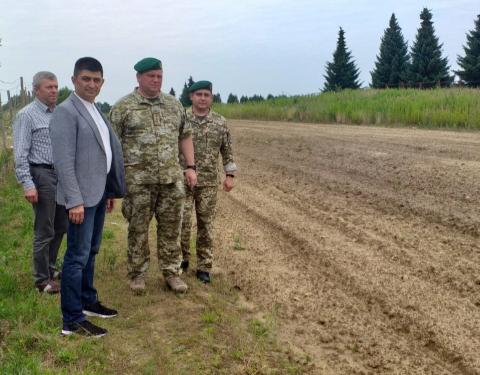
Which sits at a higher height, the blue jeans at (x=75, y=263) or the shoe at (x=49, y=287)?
the blue jeans at (x=75, y=263)

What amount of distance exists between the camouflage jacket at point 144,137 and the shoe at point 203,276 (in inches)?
45.9

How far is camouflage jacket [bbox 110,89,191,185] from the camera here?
4.68 metres

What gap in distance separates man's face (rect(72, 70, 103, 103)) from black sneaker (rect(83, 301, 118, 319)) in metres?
1.69

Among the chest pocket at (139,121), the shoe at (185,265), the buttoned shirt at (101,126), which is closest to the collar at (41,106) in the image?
the chest pocket at (139,121)

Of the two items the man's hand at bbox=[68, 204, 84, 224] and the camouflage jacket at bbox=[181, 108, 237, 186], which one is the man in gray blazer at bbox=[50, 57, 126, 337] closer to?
the man's hand at bbox=[68, 204, 84, 224]

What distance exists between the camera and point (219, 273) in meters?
5.74

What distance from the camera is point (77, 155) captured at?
3895mm

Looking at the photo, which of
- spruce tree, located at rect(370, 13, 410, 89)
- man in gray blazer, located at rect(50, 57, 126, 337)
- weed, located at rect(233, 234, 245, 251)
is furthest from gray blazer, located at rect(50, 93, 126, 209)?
spruce tree, located at rect(370, 13, 410, 89)

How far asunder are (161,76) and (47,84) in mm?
1070

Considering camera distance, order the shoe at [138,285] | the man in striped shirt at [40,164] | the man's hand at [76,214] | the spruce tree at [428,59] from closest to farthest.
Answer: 1. the man's hand at [76,214]
2. the man in striped shirt at [40,164]
3. the shoe at [138,285]
4. the spruce tree at [428,59]

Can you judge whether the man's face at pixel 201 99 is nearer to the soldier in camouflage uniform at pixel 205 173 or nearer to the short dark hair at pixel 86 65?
the soldier in camouflage uniform at pixel 205 173

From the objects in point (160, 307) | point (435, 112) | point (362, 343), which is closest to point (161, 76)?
point (160, 307)

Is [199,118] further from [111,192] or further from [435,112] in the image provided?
[435,112]

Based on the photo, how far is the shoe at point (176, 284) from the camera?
16.4 ft
